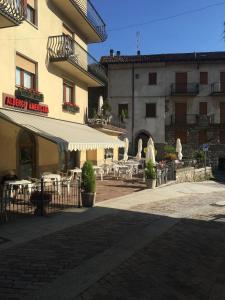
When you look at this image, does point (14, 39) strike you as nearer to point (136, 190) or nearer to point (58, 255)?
point (136, 190)

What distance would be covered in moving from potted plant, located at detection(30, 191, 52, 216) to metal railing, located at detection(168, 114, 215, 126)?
112ft

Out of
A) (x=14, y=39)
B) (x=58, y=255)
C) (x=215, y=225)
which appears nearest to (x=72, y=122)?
(x=14, y=39)

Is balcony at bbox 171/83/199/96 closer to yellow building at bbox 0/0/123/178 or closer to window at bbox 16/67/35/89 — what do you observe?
yellow building at bbox 0/0/123/178

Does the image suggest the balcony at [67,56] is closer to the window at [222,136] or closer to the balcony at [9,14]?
the balcony at [9,14]

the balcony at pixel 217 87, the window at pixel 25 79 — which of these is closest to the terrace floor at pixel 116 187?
the window at pixel 25 79

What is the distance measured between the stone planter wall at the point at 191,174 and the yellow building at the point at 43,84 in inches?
245

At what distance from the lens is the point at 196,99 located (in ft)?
150

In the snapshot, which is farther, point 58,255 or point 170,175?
point 170,175

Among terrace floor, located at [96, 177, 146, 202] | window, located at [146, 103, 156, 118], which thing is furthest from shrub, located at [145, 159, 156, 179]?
window, located at [146, 103, 156, 118]

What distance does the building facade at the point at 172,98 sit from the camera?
148ft

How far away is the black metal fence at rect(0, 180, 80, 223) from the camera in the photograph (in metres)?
11.8

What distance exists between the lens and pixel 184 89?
1786 inches

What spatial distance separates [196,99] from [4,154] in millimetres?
33102

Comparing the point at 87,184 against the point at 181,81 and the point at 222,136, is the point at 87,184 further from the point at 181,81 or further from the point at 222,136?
the point at 222,136
